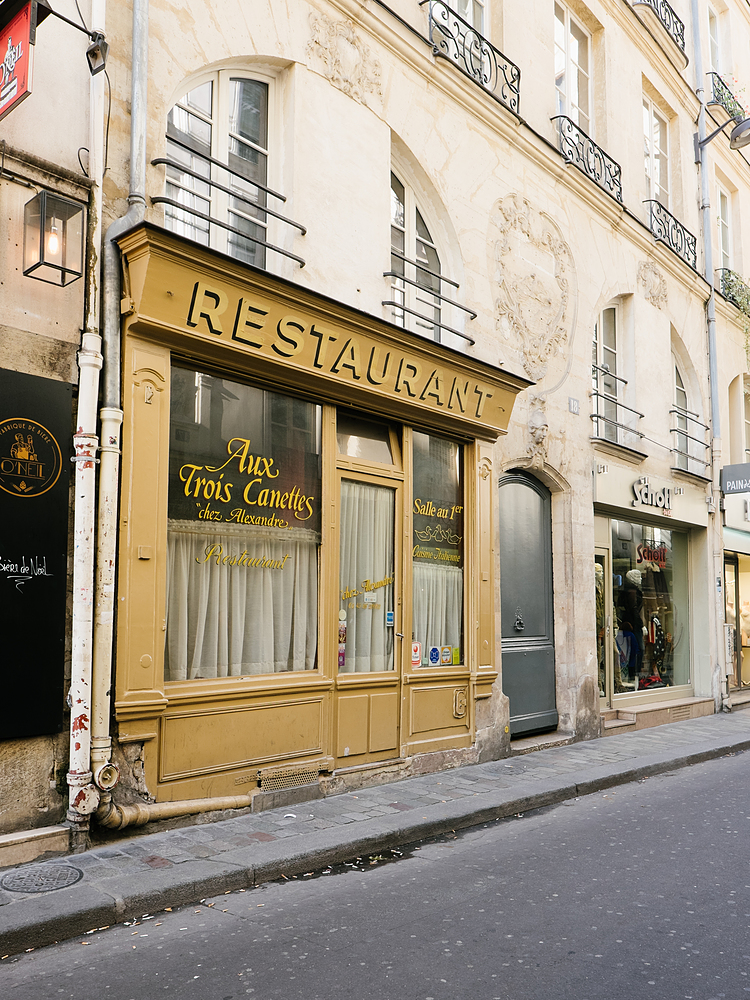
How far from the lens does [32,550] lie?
4.86 m

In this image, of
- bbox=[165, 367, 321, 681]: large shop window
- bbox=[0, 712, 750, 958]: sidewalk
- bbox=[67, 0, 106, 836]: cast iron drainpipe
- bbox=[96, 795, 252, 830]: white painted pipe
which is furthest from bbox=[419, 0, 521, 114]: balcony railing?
bbox=[96, 795, 252, 830]: white painted pipe

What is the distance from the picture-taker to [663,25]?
12.8 metres

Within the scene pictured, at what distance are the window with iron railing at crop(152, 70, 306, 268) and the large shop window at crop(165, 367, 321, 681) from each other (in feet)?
3.90

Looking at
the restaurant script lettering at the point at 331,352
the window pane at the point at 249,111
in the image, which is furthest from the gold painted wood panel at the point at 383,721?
the window pane at the point at 249,111

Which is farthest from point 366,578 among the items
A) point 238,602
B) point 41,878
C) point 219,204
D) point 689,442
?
point 689,442

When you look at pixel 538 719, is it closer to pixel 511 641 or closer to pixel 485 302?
pixel 511 641

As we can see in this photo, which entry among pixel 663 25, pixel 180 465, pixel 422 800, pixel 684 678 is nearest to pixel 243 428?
pixel 180 465

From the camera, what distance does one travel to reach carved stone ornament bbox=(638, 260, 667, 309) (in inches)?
478

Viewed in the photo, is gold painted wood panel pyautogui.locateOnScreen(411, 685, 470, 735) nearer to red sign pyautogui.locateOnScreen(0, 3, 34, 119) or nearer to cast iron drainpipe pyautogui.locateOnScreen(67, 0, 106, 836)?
cast iron drainpipe pyautogui.locateOnScreen(67, 0, 106, 836)

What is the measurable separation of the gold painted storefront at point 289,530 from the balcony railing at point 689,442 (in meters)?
5.51

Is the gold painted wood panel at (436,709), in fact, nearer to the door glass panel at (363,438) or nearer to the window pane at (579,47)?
the door glass panel at (363,438)

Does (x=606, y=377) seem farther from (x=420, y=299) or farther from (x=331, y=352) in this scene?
(x=331, y=352)

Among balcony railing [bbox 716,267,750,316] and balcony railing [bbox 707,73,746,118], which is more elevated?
balcony railing [bbox 707,73,746,118]

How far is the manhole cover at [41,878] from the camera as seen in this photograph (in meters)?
4.24
